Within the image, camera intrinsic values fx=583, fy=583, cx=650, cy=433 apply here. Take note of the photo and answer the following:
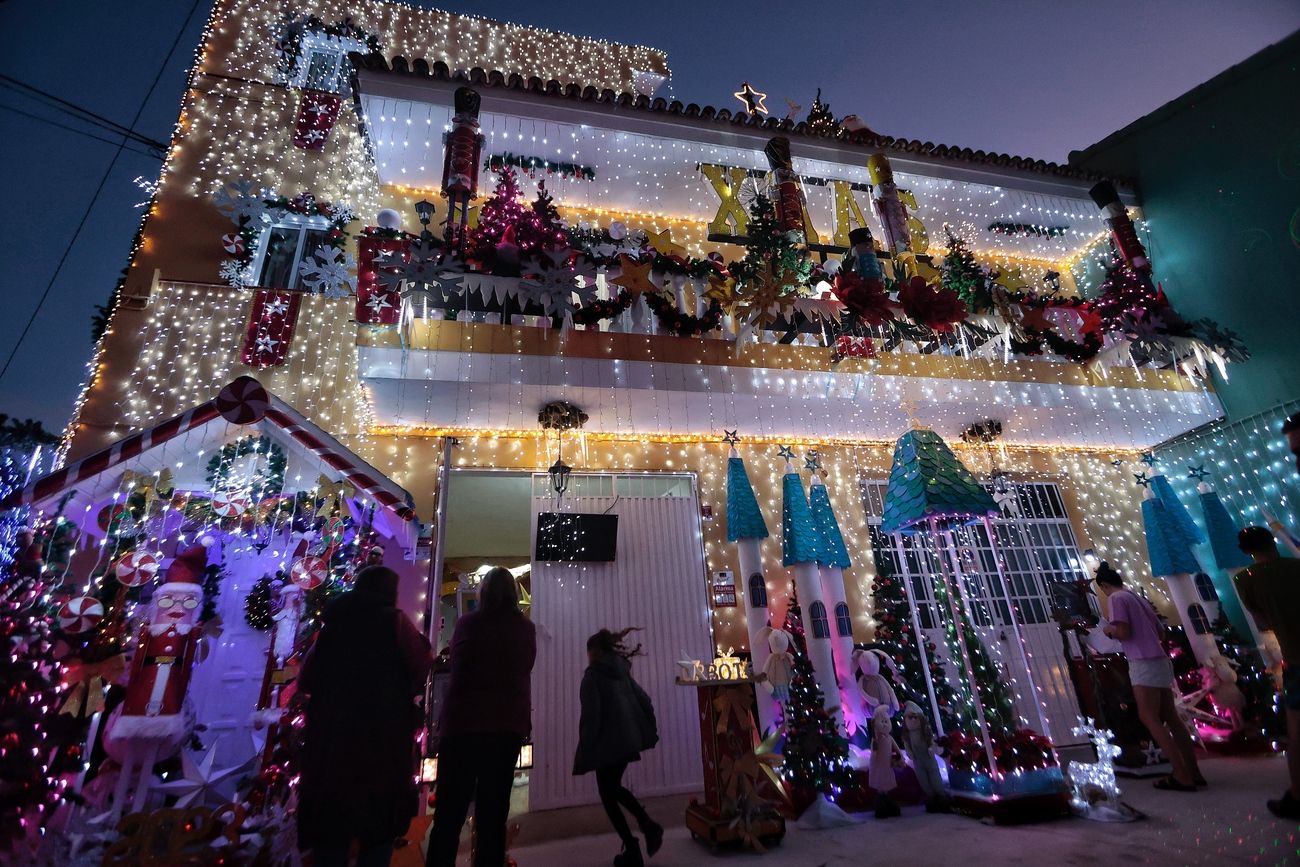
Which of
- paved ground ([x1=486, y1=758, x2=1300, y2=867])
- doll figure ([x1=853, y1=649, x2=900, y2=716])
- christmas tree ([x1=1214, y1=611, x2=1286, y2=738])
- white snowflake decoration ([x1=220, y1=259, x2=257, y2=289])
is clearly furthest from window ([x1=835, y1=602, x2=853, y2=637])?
white snowflake decoration ([x1=220, y1=259, x2=257, y2=289])

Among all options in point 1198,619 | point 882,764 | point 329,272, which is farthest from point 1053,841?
point 329,272

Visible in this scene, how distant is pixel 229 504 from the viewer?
493 cm

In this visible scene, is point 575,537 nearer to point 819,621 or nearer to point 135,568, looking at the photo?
point 819,621

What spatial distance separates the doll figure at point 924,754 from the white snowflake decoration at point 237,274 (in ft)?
26.8

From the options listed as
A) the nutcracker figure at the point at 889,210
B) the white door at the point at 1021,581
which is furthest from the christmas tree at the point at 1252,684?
the nutcracker figure at the point at 889,210

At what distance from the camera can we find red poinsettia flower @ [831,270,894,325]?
20.6 feet

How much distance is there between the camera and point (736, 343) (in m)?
6.84

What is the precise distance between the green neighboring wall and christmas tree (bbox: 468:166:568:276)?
8897 mm

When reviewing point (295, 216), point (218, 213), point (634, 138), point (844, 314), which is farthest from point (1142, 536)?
point (218, 213)

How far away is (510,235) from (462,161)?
2.69ft

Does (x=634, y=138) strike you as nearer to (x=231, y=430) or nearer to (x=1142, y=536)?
(x=231, y=430)

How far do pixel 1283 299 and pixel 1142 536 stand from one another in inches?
143

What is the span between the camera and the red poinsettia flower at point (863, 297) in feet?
20.6

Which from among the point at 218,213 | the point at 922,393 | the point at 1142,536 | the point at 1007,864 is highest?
the point at 218,213
